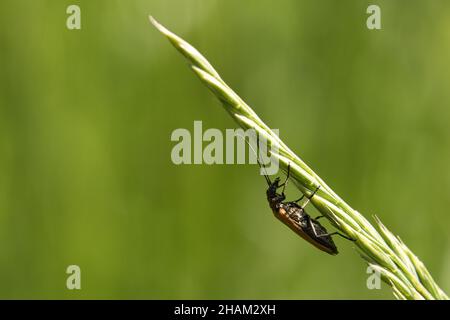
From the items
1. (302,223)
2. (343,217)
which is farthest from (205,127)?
(343,217)

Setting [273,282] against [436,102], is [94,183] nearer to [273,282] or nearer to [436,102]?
[273,282]

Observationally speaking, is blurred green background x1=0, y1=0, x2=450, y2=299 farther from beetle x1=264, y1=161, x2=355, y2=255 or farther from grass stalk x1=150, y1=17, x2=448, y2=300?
grass stalk x1=150, y1=17, x2=448, y2=300

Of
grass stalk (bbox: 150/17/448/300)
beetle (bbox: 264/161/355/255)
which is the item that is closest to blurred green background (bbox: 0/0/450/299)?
beetle (bbox: 264/161/355/255)

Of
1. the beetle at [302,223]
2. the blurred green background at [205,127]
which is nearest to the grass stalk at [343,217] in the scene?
the beetle at [302,223]

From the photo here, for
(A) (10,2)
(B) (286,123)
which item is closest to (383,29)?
(B) (286,123)

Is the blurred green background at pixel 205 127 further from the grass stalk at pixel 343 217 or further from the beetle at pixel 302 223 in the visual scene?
the grass stalk at pixel 343 217

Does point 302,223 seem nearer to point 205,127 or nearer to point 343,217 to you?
point 343,217
